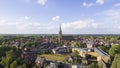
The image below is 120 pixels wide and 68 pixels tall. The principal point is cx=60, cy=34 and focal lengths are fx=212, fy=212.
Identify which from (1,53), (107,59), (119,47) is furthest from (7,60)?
(119,47)

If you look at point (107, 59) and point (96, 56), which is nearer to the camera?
point (107, 59)

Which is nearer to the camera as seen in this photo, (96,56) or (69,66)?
(69,66)

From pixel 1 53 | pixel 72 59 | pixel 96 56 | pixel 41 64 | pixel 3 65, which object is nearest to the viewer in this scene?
pixel 3 65

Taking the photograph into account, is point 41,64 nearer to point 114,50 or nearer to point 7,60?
point 7,60

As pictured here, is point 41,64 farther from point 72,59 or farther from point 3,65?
point 72,59

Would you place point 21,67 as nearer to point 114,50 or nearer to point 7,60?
point 7,60

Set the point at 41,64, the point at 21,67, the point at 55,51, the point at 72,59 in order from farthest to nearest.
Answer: the point at 55,51, the point at 72,59, the point at 41,64, the point at 21,67

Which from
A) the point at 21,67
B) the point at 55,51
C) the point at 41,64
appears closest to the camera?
the point at 21,67

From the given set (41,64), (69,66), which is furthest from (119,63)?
(41,64)

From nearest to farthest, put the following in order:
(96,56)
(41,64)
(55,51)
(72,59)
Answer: (41,64)
(72,59)
(96,56)
(55,51)
